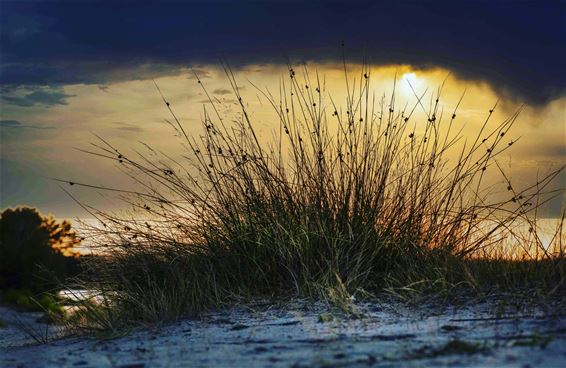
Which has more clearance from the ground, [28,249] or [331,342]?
[28,249]

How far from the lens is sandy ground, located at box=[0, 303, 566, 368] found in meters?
2.45

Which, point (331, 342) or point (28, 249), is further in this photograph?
point (28, 249)

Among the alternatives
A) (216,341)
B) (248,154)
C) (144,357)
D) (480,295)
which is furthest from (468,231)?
(144,357)

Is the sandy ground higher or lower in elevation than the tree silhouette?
lower

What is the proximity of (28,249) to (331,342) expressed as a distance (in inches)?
567

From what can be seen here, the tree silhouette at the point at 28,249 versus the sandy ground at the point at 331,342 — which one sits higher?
the tree silhouette at the point at 28,249

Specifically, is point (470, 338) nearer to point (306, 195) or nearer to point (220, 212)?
point (306, 195)

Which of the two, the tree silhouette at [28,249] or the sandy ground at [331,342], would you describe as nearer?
the sandy ground at [331,342]

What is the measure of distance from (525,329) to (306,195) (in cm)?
230

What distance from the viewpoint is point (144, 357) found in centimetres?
281

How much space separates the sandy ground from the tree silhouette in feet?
35.8

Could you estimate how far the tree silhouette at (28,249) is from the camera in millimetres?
14750

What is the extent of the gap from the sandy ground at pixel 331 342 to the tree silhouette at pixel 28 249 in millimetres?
10925

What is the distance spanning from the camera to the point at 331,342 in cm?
279
